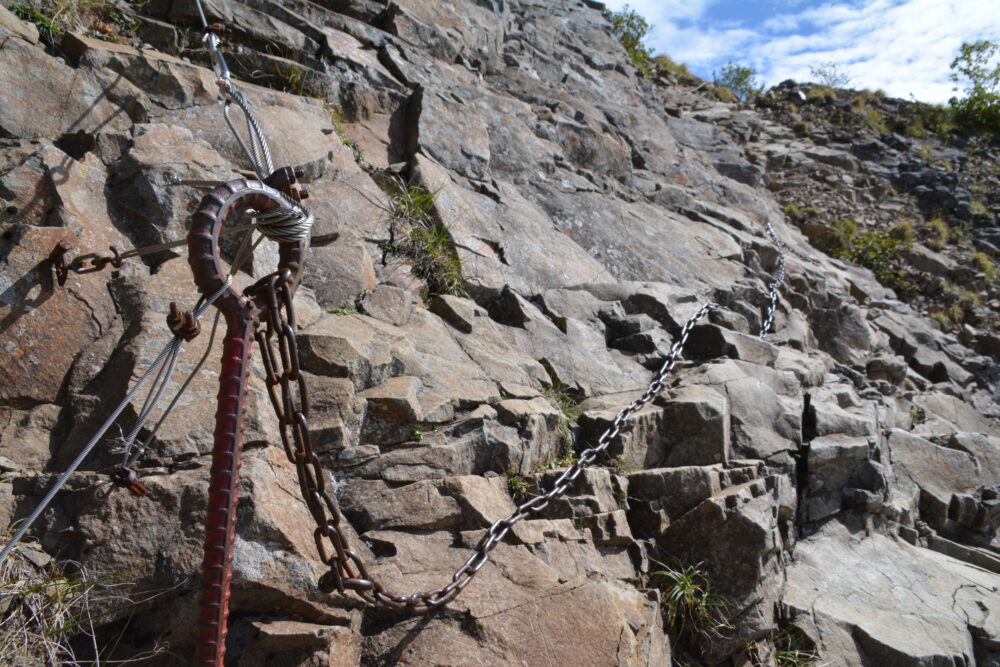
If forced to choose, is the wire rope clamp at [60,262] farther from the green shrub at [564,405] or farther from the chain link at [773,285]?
the chain link at [773,285]

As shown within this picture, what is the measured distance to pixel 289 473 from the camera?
2859mm

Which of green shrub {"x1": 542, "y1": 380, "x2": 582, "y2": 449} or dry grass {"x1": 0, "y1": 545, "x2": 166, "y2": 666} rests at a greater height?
green shrub {"x1": 542, "y1": 380, "x2": 582, "y2": 449}

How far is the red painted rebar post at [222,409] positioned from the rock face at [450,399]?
36 centimetres

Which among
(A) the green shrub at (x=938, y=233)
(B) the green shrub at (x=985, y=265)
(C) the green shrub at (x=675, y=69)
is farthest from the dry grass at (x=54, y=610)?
(C) the green shrub at (x=675, y=69)

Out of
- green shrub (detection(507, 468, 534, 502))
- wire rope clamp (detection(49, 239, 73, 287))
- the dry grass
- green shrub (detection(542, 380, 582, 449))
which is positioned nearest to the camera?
the dry grass

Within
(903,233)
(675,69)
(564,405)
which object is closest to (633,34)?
(675,69)

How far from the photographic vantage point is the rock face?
259 cm

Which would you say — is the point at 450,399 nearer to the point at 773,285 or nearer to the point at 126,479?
the point at 126,479

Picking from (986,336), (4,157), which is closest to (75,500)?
(4,157)

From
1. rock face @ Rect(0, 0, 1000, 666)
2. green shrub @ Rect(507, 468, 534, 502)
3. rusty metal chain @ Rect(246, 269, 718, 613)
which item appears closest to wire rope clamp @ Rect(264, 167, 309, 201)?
rock face @ Rect(0, 0, 1000, 666)

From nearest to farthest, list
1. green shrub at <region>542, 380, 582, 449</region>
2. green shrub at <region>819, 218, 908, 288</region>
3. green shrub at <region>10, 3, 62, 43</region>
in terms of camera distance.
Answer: green shrub at <region>542, 380, 582, 449</region> < green shrub at <region>10, 3, 62, 43</region> < green shrub at <region>819, 218, 908, 288</region>

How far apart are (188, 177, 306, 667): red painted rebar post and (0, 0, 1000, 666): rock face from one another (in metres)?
0.36

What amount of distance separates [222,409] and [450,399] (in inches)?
68.5

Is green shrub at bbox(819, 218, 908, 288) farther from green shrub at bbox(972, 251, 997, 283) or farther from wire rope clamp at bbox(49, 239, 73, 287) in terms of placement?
wire rope clamp at bbox(49, 239, 73, 287)
